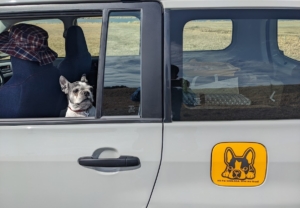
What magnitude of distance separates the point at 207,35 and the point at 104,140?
2.48ft

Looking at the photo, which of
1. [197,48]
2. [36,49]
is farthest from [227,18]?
[36,49]

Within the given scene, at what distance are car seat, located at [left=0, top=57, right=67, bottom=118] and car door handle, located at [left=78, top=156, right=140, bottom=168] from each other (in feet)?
1.43

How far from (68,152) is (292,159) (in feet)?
3.40

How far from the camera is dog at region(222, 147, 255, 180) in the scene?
75.2 inches

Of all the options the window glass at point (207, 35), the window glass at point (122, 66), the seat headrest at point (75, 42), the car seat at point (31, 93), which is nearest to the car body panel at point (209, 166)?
the window glass at point (122, 66)

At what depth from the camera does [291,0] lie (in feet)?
6.56

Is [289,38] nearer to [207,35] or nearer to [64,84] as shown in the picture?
[207,35]

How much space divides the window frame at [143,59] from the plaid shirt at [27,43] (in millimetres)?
472

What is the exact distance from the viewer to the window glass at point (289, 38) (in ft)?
7.07

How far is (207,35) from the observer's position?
2.18m

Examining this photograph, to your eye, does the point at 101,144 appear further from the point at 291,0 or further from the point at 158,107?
the point at 291,0

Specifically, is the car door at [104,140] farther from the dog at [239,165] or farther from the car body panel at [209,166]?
the dog at [239,165]

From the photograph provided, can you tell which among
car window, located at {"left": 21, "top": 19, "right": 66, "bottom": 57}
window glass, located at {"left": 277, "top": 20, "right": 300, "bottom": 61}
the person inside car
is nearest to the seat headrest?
car window, located at {"left": 21, "top": 19, "right": 66, "bottom": 57}

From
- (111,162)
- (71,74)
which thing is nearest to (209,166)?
(111,162)
